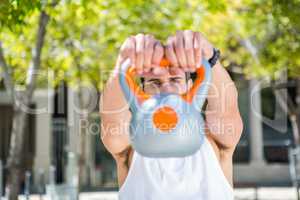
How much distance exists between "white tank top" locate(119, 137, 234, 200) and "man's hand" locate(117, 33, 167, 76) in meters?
0.49

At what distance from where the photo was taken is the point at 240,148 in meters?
16.8

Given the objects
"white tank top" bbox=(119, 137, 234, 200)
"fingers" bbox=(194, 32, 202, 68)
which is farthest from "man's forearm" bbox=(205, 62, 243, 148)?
"fingers" bbox=(194, 32, 202, 68)

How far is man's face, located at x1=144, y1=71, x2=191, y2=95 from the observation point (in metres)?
2.57

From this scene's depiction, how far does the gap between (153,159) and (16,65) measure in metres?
7.62

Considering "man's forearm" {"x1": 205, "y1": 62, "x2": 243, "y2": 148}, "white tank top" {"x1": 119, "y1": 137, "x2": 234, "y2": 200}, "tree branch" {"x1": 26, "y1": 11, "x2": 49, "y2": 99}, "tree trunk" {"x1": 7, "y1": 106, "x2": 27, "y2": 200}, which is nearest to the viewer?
"white tank top" {"x1": 119, "y1": 137, "x2": 234, "y2": 200}

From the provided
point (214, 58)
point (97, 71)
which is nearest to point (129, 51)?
point (214, 58)

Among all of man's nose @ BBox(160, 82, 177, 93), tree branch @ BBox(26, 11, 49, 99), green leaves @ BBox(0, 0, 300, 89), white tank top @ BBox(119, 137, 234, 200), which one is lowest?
white tank top @ BBox(119, 137, 234, 200)

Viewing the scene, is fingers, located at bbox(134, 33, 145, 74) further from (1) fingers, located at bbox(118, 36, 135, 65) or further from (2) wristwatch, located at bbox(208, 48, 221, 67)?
(2) wristwatch, located at bbox(208, 48, 221, 67)

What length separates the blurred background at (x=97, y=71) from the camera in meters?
6.75

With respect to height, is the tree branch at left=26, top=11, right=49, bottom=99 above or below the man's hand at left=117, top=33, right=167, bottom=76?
above

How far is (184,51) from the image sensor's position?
2.35 m

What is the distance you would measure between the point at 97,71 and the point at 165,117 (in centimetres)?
859

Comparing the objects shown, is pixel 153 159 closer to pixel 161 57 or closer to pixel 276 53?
pixel 161 57

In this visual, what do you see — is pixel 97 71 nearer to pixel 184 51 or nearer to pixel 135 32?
pixel 135 32
